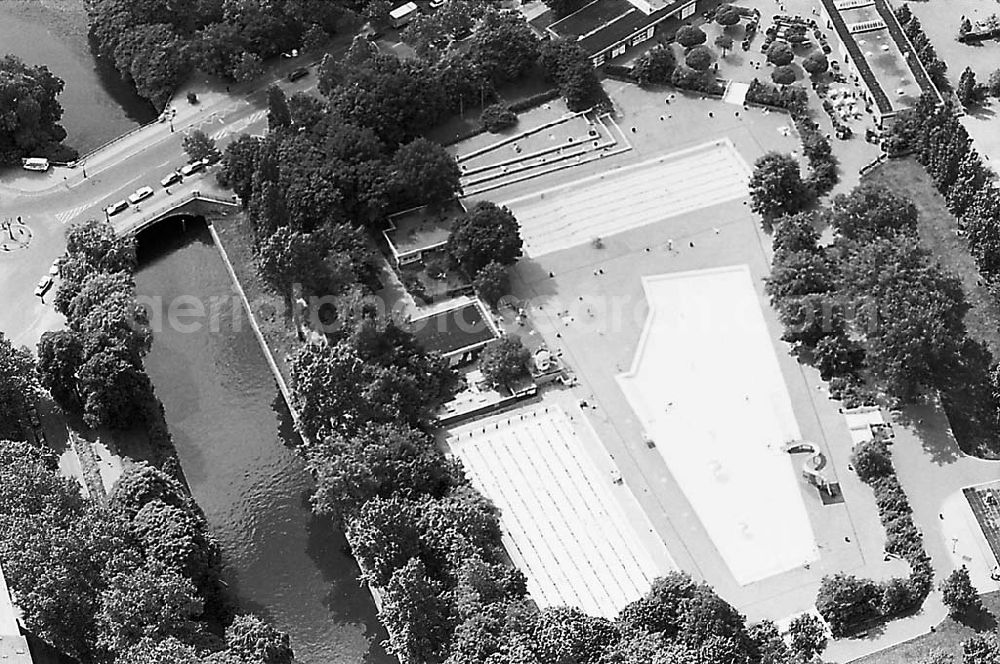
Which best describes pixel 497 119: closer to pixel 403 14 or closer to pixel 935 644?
pixel 403 14

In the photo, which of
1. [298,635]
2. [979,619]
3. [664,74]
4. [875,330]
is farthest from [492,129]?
[979,619]

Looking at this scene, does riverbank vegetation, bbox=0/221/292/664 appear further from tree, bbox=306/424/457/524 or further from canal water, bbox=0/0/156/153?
canal water, bbox=0/0/156/153

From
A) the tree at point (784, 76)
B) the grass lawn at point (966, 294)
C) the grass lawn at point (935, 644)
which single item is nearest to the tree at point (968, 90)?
the grass lawn at point (966, 294)

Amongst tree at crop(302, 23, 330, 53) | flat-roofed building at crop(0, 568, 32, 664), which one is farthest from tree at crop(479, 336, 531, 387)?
tree at crop(302, 23, 330, 53)

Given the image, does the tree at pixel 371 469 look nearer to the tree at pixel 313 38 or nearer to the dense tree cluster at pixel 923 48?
the tree at pixel 313 38

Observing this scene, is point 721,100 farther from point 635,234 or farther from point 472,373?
point 472,373

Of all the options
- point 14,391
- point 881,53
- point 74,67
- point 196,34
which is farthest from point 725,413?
point 74,67
